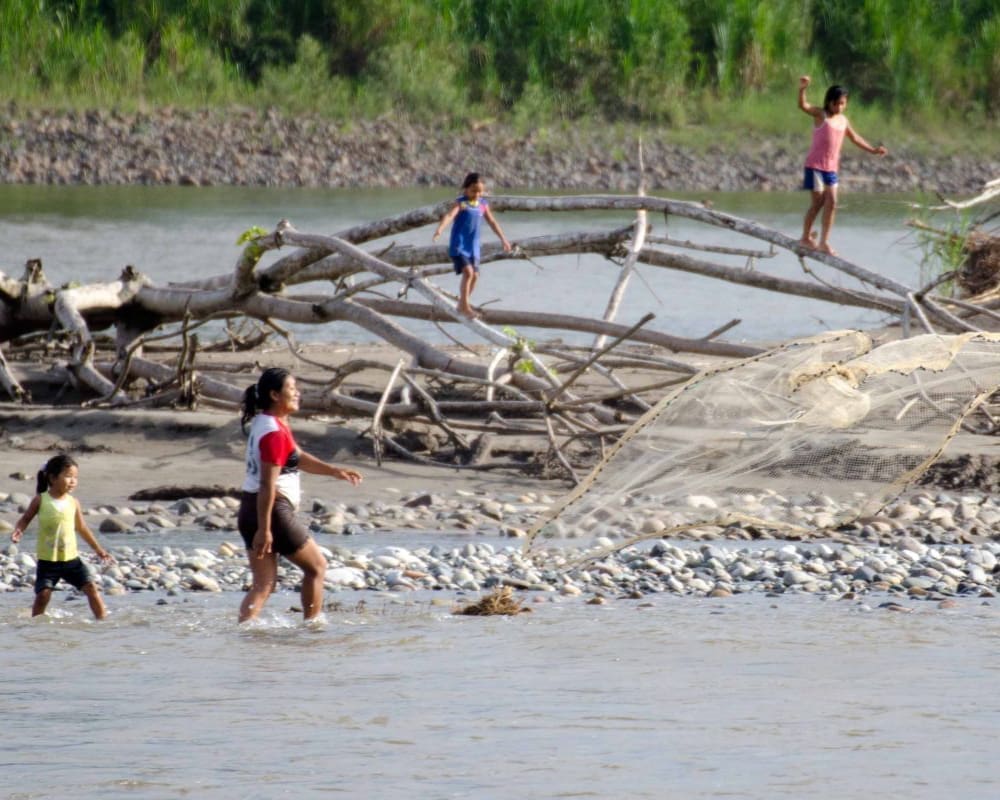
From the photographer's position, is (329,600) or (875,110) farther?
(875,110)

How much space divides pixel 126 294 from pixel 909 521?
6655 mm

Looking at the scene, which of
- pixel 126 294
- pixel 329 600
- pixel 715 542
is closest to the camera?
pixel 329 600

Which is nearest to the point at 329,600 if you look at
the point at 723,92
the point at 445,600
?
the point at 445,600

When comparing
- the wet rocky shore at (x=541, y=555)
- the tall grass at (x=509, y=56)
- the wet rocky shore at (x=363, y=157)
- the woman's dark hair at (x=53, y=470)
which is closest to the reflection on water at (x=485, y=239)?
the wet rocky shore at (x=363, y=157)

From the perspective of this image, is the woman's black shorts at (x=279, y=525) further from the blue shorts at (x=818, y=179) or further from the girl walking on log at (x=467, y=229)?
the blue shorts at (x=818, y=179)

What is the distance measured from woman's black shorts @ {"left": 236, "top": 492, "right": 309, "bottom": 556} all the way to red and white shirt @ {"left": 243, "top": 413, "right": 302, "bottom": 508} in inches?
1.7

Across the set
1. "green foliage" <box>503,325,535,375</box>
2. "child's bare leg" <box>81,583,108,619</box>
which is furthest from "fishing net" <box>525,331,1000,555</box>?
"green foliage" <box>503,325,535,375</box>

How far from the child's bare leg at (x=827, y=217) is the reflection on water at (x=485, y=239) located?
5.97 meters

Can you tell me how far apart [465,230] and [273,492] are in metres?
5.12

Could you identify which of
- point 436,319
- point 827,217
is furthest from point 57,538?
point 827,217

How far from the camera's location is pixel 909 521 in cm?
1041

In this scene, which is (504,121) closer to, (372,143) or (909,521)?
(372,143)

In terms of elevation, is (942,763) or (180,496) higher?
(942,763)

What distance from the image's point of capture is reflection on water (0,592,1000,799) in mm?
5949
